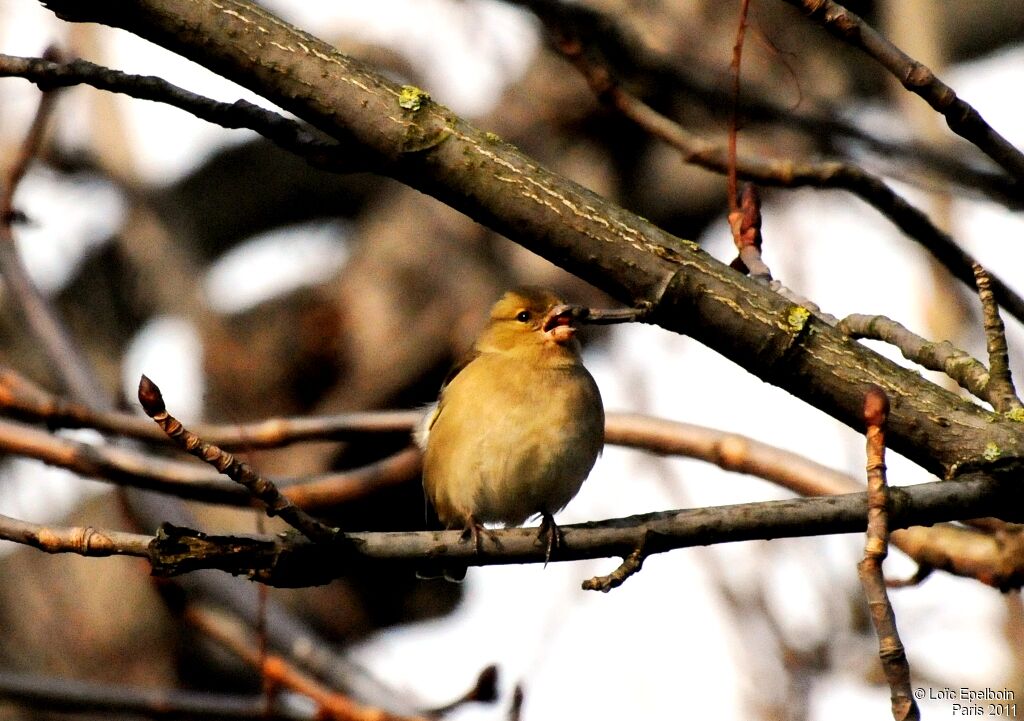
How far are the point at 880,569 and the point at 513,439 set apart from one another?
2.45m

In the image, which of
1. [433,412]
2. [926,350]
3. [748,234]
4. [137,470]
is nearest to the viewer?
[926,350]

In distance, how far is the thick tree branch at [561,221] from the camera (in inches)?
98.6

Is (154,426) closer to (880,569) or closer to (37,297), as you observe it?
(37,297)

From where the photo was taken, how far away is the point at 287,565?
2.62 meters

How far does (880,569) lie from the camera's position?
224cm

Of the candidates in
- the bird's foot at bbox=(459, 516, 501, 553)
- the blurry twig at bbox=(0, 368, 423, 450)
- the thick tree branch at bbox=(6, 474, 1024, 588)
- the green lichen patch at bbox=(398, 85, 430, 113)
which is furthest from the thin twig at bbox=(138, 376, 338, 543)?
the blurry twig at bbox=(0, 368, 423, 450)

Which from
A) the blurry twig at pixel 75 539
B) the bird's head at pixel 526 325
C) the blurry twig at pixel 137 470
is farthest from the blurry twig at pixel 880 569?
the bird's head at pixel 526 325

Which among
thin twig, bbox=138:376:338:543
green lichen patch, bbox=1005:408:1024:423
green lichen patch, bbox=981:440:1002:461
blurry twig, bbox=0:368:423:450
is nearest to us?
thin twig, bbox=138:376:338:543

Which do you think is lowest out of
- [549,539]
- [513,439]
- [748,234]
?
[549,539]

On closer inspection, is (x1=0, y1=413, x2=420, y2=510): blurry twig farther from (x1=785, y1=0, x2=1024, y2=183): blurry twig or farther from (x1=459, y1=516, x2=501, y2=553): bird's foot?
(x1=785, y1=0, x2=1024, y2=183): blurry twig

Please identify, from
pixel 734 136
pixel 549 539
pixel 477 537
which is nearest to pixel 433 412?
pixel 734 136

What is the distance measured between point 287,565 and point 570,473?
202cm

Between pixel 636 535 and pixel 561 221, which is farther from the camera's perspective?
pixel 636 535

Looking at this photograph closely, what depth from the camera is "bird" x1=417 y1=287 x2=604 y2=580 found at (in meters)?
4.53
